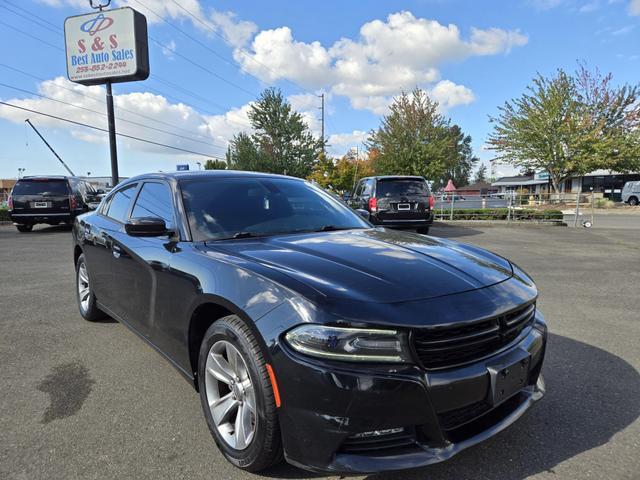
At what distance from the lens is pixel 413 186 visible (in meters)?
11.7

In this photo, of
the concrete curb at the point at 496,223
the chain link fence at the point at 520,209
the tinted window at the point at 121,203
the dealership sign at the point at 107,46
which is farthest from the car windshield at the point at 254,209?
the dealership sign at the point at 107,46

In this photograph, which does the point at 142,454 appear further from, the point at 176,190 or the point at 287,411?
the point at 176,190

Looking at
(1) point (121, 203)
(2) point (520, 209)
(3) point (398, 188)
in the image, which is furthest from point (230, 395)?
(2) point (520, 209)

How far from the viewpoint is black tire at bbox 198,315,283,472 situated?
1.93m

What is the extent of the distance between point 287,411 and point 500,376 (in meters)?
0.97

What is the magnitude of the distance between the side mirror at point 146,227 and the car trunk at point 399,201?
8.95 meters

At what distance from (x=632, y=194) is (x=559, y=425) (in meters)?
41.1

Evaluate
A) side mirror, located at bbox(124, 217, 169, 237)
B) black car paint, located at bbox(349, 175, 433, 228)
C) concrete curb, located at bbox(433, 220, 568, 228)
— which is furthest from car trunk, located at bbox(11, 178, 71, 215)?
side mirror, located at bbox(124, 217, 169, 237)

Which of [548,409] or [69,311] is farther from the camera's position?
[69,311]

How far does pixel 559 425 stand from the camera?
2.53 meters

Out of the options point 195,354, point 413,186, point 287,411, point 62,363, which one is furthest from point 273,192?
point 413,186

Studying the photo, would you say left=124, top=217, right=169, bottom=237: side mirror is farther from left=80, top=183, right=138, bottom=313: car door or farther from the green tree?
the green tree

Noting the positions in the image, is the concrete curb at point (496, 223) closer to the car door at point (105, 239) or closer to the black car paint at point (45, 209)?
the black car paint at point (45, 209)

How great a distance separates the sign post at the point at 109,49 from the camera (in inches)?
710
